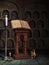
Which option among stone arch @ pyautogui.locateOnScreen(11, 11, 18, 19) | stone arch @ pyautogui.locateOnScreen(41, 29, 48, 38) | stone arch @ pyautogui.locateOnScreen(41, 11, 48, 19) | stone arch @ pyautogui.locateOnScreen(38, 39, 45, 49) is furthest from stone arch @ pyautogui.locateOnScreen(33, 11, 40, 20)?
stone arch @ pyautogui.locateOnScreen(38, 39, 45, 49)

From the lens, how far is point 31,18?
6.32 meters

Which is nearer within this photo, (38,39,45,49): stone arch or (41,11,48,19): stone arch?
(38,39,45,49): stone arch

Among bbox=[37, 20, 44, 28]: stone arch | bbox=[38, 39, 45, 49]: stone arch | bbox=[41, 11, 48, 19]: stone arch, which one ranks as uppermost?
bbox=[41, 11, 48, 19]: stone arch

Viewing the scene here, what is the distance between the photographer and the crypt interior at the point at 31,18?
6.19m

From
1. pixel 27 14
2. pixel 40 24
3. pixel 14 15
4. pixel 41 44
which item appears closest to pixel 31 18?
pixel 27 14

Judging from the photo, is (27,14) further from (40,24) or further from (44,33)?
(44,33)

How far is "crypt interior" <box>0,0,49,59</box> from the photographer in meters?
6.19

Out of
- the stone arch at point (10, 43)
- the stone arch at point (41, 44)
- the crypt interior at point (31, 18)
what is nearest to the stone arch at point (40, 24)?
the crypt interior at point (31, 18)

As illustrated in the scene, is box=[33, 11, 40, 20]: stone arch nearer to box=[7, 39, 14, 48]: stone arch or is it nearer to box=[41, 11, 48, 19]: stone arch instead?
box=[41, 11, 48, 19]: stone arch

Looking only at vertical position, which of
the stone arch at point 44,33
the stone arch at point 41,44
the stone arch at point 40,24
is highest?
the stone arch at point 40,24

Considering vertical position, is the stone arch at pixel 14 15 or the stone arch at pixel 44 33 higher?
the stone arch at pixel 14 15

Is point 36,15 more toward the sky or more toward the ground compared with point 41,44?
more toward the sky

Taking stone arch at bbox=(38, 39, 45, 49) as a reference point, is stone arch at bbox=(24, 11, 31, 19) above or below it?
above

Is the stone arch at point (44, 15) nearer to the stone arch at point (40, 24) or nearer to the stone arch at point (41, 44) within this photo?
the stone arch at point (40, 24)
